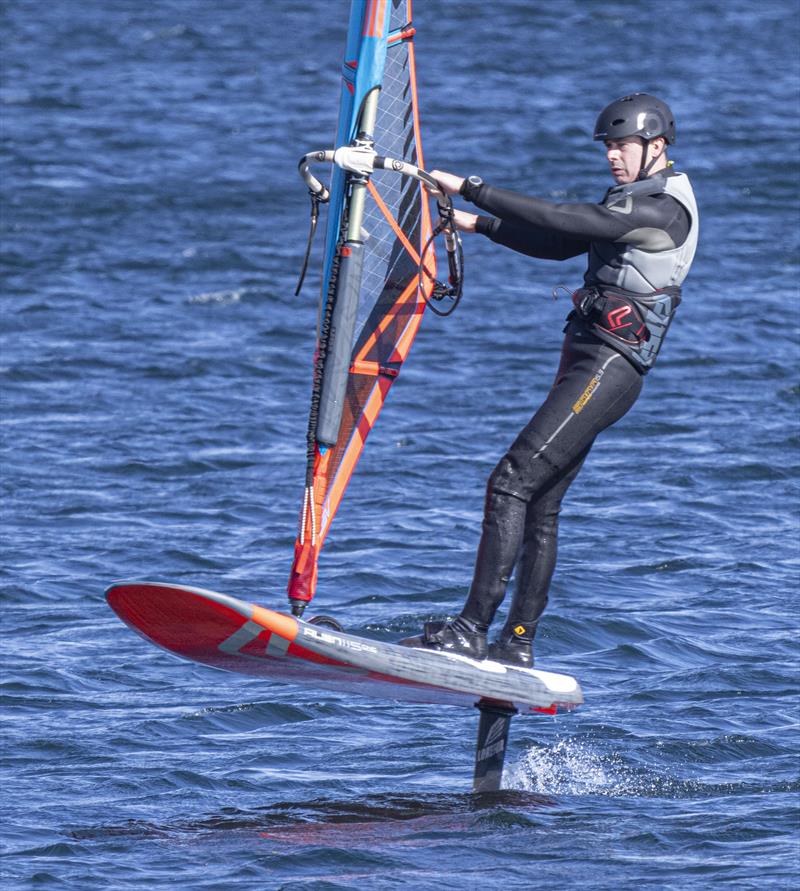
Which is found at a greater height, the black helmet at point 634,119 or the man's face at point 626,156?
the black helmet at point 634,119

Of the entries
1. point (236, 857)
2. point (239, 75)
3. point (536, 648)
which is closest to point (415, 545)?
point (536, 648)

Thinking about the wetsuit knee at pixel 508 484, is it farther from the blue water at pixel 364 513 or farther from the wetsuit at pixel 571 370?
the blue water at pixel 364 513

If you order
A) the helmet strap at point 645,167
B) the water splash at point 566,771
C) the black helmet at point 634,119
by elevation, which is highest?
the black helmet at point 634,119

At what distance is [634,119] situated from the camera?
830 cm

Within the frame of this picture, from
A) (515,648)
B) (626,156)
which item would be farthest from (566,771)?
(626,156)

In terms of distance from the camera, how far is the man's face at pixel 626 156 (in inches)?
330

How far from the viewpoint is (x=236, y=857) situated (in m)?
8.39

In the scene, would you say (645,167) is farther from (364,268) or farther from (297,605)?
(297,605)

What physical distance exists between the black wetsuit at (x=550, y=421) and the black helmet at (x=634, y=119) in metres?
0.31

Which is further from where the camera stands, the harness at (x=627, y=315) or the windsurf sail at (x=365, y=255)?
the windsurf sail at (x=365, y=255)

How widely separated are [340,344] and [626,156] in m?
1.63

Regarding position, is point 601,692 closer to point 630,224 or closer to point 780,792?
point 780,792

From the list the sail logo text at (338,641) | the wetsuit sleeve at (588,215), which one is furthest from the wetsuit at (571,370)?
the sail logo text at (338,641)

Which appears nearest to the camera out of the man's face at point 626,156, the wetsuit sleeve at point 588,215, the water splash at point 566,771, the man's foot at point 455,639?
the wetsuit sleeve at point 588,215
